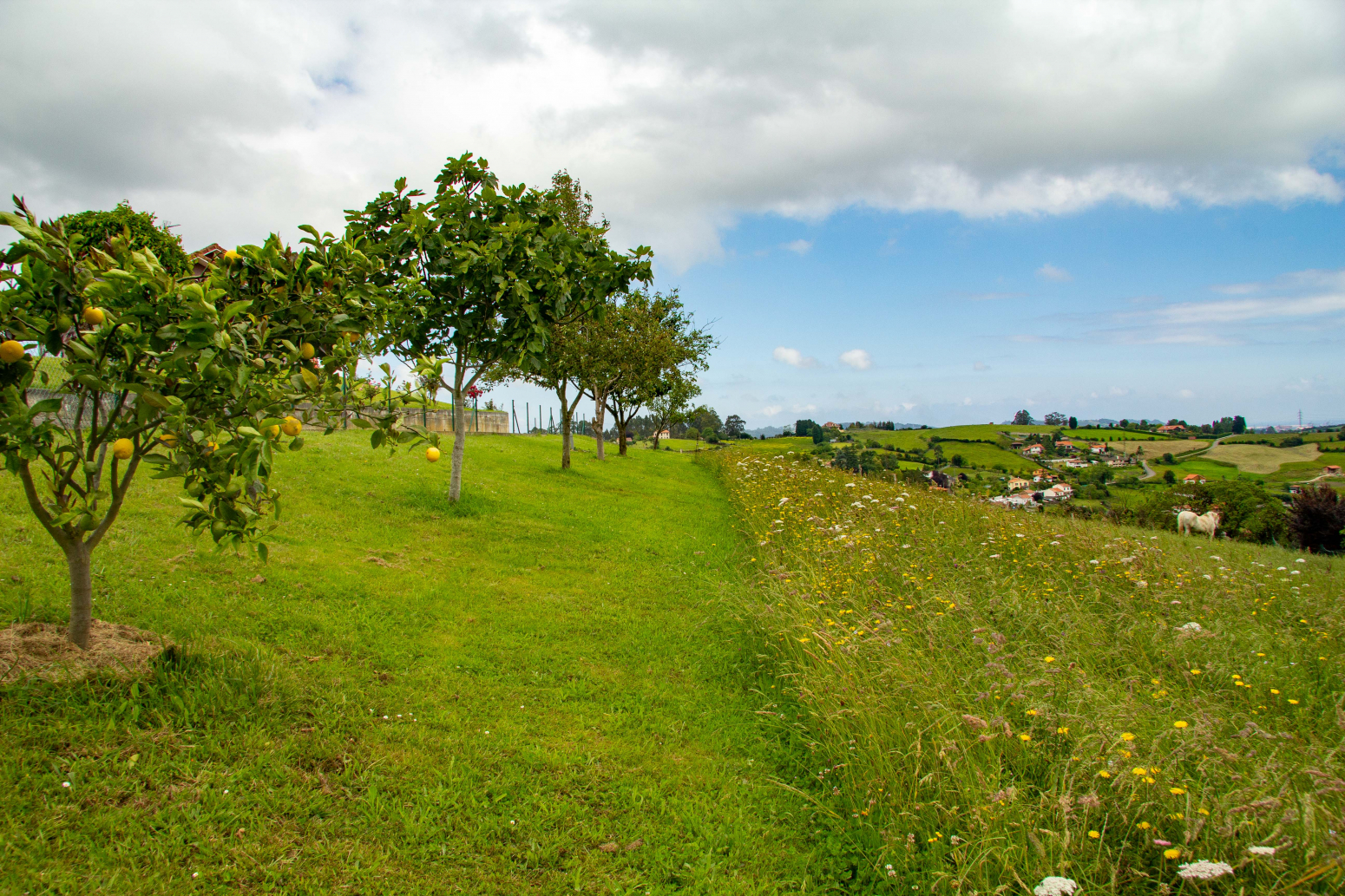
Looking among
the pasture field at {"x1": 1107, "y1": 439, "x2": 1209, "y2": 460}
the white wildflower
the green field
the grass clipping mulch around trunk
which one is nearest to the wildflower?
the green field

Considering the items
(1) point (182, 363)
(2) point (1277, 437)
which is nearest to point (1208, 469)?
(2) point (1277, 437)

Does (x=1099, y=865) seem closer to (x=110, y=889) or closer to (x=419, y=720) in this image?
(x=419, y=720)

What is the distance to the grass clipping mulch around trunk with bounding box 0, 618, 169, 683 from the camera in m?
3.83

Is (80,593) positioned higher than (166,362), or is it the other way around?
(166,362)

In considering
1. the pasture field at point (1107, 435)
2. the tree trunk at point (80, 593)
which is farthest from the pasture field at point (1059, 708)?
the pasture field at point (1107, 435)

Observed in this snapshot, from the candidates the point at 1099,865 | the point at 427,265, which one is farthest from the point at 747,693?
the point at 427,265

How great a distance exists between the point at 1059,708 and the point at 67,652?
6323 millimetres

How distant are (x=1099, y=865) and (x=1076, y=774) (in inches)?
19.3

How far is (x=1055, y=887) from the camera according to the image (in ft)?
8.45

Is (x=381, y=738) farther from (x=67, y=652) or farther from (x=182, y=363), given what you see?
(x=182, y=363)

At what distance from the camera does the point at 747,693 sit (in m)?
5.61

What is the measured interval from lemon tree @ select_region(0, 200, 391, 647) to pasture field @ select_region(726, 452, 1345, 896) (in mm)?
3754

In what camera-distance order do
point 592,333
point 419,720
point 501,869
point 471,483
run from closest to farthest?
point 501,869 → point 419,720 → point 471,483 → point 592,333

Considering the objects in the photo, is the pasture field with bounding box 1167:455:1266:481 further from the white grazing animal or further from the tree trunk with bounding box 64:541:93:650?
the tree trunk with bounding box 64:541:93:650
